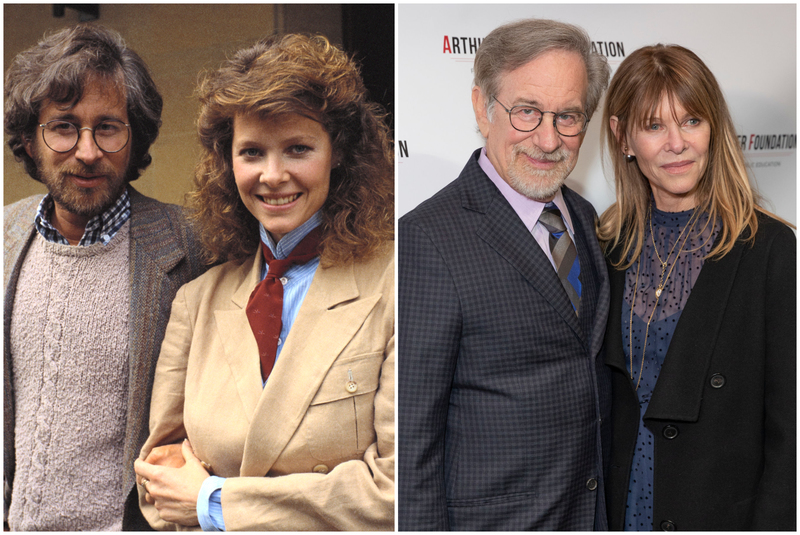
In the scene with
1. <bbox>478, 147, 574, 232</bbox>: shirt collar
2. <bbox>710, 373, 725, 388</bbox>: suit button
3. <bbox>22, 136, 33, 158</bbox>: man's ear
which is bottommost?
<bbox>710, 373, 725, 388</bbox>: suit button

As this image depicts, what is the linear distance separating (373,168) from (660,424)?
118 centimetres

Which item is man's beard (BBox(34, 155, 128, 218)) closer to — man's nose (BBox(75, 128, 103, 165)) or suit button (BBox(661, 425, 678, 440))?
man's nose (BBox(75, 128, 103, 165))

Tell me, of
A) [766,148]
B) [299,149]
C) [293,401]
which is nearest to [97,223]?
[299,149]

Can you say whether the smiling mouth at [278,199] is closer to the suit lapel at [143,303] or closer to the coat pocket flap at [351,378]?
the suit lapel at [143,303]

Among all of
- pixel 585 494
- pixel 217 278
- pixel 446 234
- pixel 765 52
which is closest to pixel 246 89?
pixel 217 278

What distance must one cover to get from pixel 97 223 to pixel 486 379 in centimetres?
126

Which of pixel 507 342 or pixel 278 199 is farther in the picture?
pixel 278 199

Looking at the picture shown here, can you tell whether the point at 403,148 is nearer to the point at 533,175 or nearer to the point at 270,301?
the point at 533,175

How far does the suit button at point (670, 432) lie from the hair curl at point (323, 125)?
103cm

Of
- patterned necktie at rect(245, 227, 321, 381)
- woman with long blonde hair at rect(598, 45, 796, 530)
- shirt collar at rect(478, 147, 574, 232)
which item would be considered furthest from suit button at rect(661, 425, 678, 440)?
patterned necktie at rect(245, 227, 321, 381)

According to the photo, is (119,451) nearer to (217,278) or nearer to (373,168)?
(217,278)

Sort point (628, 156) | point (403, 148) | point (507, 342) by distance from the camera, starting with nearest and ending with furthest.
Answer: point (507, 342)
point (628, 156)
point (403, 148)

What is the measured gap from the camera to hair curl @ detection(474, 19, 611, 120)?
1916mm

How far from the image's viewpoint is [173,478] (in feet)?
6.30
